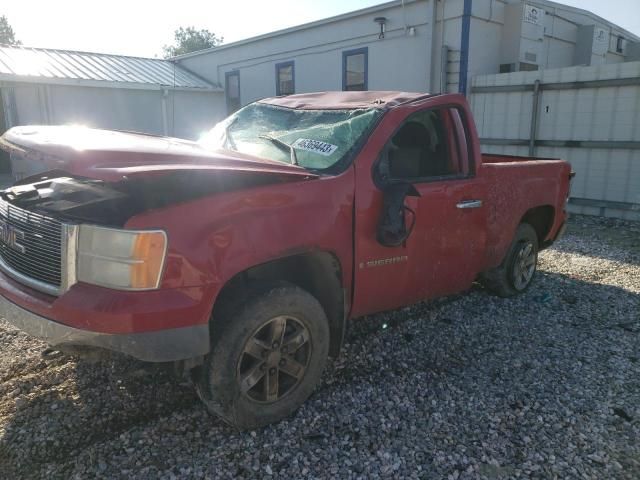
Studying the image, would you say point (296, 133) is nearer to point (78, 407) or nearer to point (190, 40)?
point (78, 407)

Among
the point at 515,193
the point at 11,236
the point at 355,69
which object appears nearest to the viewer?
the point at 11,236

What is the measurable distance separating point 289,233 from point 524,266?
3.31 metres

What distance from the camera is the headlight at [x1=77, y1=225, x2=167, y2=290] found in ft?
7.59

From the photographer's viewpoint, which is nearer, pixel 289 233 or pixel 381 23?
pixel 289 233

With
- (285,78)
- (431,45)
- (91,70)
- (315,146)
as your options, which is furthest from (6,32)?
(315,146)

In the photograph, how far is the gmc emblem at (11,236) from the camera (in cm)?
281

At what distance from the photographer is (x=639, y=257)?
7039mm

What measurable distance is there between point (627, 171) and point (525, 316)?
6092 millimetres

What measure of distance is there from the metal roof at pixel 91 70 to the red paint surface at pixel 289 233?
13717 mm

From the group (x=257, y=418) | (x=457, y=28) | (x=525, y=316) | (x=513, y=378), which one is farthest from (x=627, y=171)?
(x=257, y=418)

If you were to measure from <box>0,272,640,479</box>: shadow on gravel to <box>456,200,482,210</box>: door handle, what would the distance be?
3.55ft

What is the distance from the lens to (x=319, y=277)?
309 cm

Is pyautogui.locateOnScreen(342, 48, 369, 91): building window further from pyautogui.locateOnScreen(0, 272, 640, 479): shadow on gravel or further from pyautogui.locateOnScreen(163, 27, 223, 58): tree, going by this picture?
pyautogui.locateOnScreen(163, 27, 223, 58): tree

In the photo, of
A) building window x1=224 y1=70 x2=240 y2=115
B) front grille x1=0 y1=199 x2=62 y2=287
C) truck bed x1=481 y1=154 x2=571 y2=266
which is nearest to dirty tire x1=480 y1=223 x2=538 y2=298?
truck bed x1=481 y1=154 x2=571 y2=266
